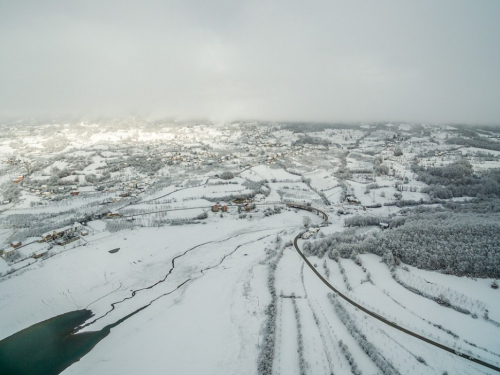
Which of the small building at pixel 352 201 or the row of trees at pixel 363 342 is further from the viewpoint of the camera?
the small building at pixel 352 201

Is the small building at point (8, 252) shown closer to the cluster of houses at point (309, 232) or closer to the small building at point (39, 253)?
the small building at point (39, 253)

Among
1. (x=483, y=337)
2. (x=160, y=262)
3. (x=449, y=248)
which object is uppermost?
(x=449, y=248)

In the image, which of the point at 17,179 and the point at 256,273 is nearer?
the point at 256,273

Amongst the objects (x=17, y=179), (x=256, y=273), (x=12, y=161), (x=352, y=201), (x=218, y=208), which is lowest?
(x=256, y=273)

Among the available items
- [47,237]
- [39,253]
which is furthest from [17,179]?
[39,253]

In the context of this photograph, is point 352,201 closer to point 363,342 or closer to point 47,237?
point 363,342

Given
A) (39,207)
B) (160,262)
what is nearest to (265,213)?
(160,262)

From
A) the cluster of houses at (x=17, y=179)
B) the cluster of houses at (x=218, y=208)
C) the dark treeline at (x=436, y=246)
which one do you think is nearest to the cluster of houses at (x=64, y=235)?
the cluster of houses at (x=218, y=208)

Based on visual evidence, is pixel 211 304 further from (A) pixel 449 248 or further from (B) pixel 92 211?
(B) pixel 92 211
